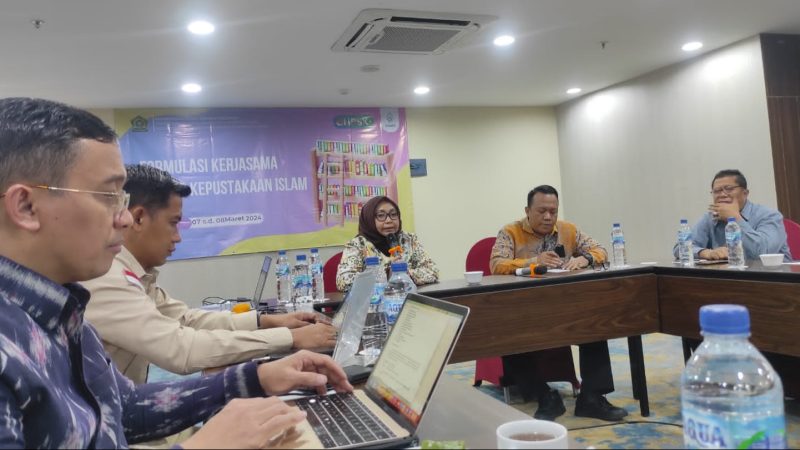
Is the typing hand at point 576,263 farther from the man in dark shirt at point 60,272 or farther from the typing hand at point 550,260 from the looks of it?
the man in dark shirt at point 60,272

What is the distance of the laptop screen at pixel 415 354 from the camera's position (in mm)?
816

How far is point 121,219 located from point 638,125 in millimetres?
5580

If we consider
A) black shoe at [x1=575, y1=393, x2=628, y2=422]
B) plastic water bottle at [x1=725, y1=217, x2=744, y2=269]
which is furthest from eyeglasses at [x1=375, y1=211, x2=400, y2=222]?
plastic water bottle at [x1=725, y1=217, x2=744, y2=269]

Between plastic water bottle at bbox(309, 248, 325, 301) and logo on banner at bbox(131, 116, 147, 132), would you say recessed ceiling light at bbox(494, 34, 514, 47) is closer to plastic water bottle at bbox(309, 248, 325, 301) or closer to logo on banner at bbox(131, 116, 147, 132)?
plastic water bottle at bbox(309, 248, 325, 301)

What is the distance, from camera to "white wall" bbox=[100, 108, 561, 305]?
20.1 ft

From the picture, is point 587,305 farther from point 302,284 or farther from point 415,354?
point 415,354

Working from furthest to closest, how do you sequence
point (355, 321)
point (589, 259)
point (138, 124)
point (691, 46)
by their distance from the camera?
1. point (138, 124)
2. point (691, 46)
3. point (589, 259)
4. point (355, 321)

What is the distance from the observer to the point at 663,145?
210 inches

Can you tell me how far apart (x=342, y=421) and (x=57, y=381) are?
1.36ft

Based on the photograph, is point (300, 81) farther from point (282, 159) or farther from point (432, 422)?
point (432, 422)

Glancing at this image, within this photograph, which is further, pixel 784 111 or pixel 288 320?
pixel 784 111

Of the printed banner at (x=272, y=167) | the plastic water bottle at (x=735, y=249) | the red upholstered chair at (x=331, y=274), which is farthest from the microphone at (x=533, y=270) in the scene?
the printed banner at (x=272, y=167)

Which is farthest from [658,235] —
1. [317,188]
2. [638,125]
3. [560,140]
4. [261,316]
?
[261,316]

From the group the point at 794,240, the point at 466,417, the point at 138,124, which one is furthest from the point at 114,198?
the point at 138,124
